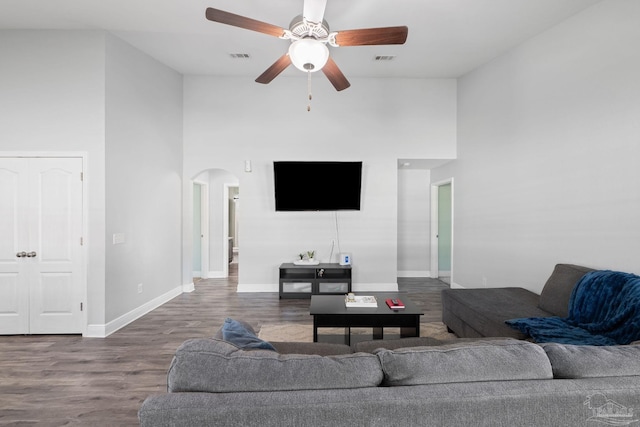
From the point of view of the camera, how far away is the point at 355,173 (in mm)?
5156

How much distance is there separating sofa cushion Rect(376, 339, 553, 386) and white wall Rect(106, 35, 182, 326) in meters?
3.70

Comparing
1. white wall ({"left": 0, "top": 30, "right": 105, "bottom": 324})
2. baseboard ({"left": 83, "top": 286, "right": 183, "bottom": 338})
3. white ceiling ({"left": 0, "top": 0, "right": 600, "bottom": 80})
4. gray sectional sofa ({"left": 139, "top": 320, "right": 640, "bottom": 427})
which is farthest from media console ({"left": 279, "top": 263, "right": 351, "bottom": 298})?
gray sectional sofa ({"left": 139, "top": 320, "right": 640, "bottom": 427})

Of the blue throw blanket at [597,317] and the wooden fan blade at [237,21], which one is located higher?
the wooden fan blade at [237,21]

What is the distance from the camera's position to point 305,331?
3588mm

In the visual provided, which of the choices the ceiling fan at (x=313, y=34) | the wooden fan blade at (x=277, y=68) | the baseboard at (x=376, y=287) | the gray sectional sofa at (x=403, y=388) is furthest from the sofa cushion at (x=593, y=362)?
the baseboard at (x=376, y=287)

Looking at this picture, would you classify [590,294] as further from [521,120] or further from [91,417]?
[91,417]

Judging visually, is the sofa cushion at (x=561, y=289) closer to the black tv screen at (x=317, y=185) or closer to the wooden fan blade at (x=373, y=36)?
the wooden fan blade at (x=373, y=36)

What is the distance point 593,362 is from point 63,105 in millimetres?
4946

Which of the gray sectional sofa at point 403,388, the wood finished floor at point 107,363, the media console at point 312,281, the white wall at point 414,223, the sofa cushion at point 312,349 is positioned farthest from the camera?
the white wall at point 414,223

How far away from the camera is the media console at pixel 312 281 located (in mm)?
4977

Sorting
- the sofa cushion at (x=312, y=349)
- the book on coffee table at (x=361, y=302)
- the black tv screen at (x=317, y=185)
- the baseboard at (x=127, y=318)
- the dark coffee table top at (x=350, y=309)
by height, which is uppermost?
the black tv screen at (x=317, y=185)

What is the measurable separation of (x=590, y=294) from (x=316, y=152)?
13.2 ft

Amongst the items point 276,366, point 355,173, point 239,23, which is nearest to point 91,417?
point 276,366

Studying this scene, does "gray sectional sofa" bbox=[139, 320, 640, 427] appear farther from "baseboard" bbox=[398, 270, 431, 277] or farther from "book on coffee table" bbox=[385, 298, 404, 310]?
"baseboard" bbox=[398, 270, 431, 277]
